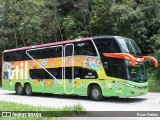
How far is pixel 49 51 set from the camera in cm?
2094

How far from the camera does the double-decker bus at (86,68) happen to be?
1697cm

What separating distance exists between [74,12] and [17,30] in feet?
23.3

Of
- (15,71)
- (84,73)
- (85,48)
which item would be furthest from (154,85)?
(15,71)

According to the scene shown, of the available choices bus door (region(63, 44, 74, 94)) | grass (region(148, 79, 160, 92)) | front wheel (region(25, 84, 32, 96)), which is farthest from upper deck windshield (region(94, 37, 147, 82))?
front wheel (region(25, 84, 32, 96))

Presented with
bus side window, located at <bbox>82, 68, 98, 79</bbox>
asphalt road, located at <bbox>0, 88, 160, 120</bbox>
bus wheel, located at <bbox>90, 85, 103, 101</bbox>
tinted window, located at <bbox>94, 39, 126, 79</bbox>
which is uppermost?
tinted window, located at <bbox>94, 39, 126, 79</bbox>

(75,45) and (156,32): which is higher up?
(156,32)

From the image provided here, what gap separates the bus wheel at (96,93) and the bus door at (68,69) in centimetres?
153

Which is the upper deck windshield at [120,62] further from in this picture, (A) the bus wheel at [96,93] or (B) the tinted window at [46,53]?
(B) the tinted window at [46,53]

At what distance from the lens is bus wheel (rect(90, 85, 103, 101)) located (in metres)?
18.1

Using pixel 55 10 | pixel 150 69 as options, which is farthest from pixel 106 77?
pixel 55 10

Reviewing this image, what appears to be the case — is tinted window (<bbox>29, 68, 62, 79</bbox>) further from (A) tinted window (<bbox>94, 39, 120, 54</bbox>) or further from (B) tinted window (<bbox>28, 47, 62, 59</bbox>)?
(A) tinted window (<bbox>94, 39, 120, 54</bbox>)

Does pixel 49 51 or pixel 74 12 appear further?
pixel 74 12

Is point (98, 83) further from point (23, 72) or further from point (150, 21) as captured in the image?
point (150, 21)

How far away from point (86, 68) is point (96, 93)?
5.08ft
